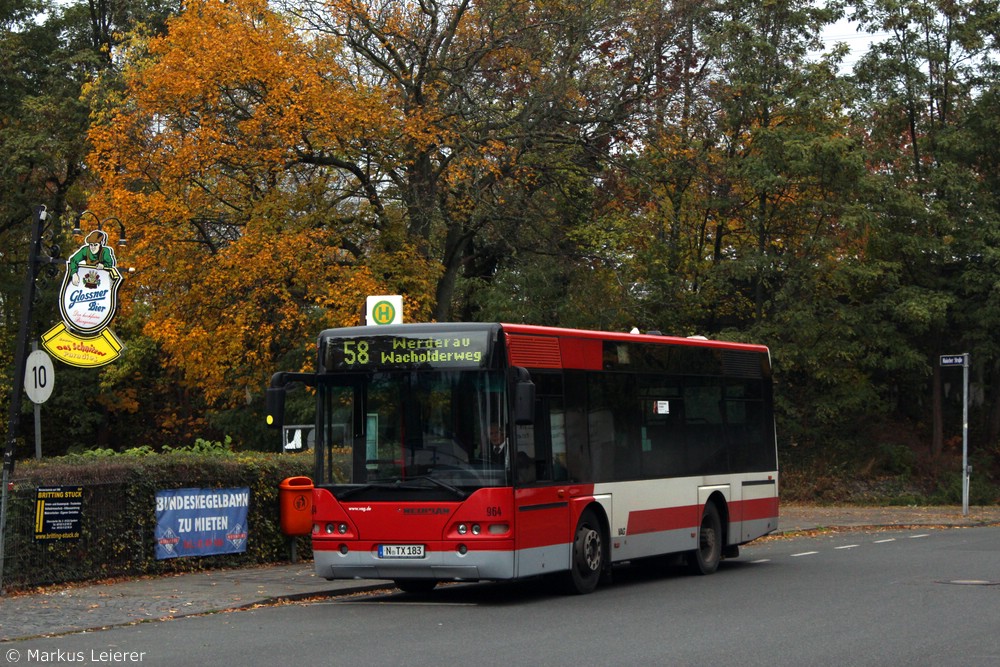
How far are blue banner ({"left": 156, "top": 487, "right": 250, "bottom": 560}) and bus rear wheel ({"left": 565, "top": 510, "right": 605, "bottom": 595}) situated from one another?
542 cm

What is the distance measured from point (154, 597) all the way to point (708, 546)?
300 inches

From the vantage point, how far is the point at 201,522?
1817 cm

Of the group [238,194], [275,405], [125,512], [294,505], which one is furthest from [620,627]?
[238,194]

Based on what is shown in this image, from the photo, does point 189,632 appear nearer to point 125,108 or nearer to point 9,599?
point 9,599

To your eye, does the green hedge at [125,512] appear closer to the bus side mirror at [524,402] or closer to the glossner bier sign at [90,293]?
the glossner bier sign at [90,293]

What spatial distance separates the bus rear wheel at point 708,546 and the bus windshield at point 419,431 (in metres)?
5.12

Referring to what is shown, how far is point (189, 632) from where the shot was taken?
1237 cm

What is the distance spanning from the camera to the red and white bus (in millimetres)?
14203

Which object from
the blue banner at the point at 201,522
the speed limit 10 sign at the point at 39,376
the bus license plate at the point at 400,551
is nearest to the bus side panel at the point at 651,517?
the bus license plate at the point at 400,551

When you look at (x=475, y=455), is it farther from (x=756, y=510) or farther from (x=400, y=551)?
(x=756, y=510)

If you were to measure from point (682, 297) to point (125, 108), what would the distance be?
1844 cm

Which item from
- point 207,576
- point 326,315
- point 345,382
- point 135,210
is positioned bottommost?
point 207,576

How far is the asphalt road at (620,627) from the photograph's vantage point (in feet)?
34.4

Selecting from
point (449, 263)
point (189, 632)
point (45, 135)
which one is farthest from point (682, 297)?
point (189, 632)
